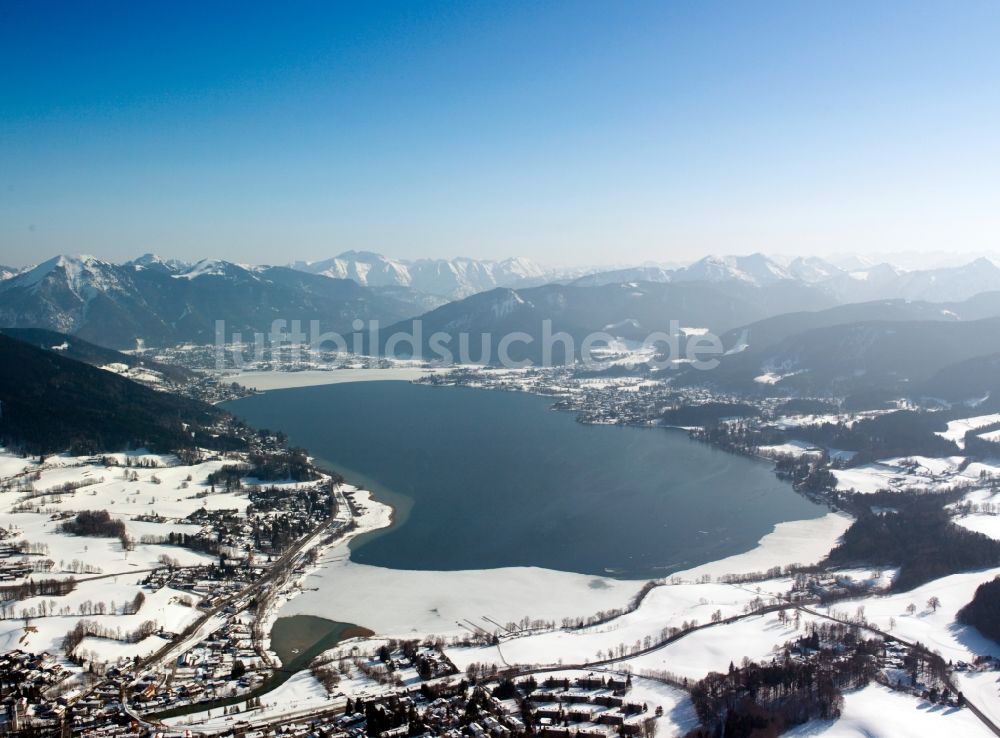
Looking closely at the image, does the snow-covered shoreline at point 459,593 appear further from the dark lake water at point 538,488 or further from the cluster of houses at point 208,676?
the cluster of houses at point 208,676

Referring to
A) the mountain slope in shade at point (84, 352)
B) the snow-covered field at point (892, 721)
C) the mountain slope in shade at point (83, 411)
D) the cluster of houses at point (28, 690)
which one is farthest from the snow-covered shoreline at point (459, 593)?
the mountain slope in shade at point (84, 352)

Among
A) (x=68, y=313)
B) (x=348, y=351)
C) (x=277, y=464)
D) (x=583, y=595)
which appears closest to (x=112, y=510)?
(x=277, y=464)

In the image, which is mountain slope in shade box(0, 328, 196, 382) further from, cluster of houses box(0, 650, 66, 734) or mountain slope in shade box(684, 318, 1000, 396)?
cluster of houses box(0, 650, 66, 734)

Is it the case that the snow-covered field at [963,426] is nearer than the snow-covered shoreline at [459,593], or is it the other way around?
the snow-covered shoreline at [459,593]

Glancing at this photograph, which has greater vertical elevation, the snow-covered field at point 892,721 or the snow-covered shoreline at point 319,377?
the snow-covered shoreline at point 319,377

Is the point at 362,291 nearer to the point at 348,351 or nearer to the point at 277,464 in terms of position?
the point at 348,351

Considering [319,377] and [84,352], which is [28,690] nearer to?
[84,352]

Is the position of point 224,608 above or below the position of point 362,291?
below

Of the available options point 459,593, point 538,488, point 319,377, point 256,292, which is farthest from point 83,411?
point 256,292

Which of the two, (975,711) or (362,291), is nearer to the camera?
(975,711)
